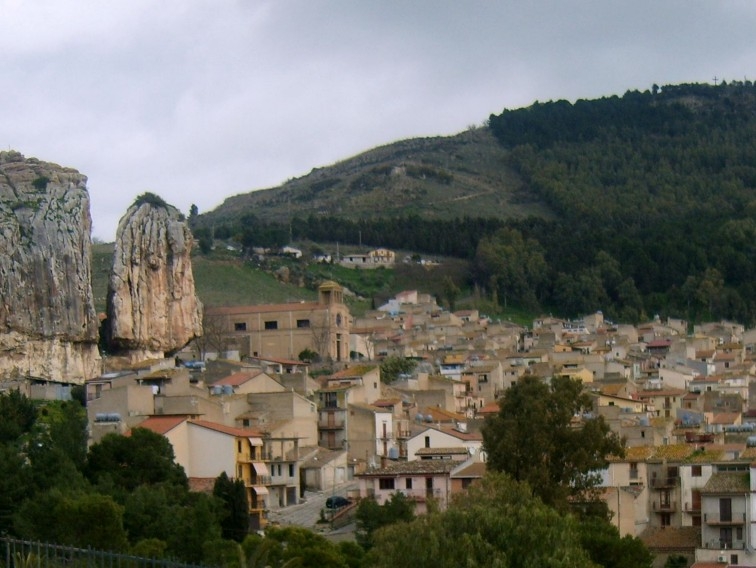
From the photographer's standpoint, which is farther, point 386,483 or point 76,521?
point 386,483

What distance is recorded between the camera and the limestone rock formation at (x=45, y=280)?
220ft

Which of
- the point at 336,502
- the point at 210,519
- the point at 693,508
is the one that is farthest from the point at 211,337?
the point at 210,519

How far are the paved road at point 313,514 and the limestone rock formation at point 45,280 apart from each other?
14.5 metres

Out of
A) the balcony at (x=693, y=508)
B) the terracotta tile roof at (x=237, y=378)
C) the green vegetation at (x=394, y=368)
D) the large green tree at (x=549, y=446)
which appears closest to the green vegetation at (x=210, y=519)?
the large green tree at (x=549, y=446)

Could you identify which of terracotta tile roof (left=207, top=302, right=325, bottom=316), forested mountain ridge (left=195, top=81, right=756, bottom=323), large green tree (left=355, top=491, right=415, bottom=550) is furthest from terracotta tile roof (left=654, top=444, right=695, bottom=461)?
forested mountain ridge (left=195, top=81, right=756, bottom=323)

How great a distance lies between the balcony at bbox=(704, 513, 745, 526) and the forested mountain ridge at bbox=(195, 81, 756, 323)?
7229 cm

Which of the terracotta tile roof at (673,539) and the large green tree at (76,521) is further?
the terracotta tile roof at (673,539)

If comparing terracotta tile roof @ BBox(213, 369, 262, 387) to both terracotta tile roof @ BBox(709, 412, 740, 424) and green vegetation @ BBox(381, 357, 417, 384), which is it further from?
terracotta tile roof @ BBox(709, 412, 740, 424)

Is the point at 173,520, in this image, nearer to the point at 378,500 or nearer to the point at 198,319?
the point at 378,500

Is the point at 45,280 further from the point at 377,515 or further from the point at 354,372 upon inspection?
the point at 377,515

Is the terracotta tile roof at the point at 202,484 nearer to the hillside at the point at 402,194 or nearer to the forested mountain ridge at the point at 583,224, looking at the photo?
the forested mountain ridge at the point at 583,224

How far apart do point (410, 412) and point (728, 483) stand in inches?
788

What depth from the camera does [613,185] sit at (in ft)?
586

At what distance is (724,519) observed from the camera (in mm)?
47938
